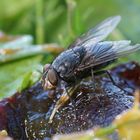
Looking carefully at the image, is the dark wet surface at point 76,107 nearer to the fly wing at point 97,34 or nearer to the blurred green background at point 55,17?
the fly wing at point 97,34

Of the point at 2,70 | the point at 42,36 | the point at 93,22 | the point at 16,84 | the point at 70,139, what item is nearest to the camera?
the point at 70,139

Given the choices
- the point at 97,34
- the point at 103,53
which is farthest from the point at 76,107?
the point at 97,34

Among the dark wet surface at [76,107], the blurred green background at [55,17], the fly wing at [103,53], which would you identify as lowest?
the dark wet surface at [76,107]

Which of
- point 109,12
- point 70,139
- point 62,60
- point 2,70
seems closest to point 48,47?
point 2,70

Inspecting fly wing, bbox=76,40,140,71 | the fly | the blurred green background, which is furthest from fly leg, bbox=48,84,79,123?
the blurred green background

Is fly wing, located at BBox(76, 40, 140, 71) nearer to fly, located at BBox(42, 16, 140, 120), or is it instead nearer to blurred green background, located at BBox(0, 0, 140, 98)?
fly, located at BBox(42, 16, 140, 120)

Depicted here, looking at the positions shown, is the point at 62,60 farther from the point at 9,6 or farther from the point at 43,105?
the point at 9,6

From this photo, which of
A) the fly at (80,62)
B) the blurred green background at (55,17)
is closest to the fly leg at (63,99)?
the fly at (80,62)
